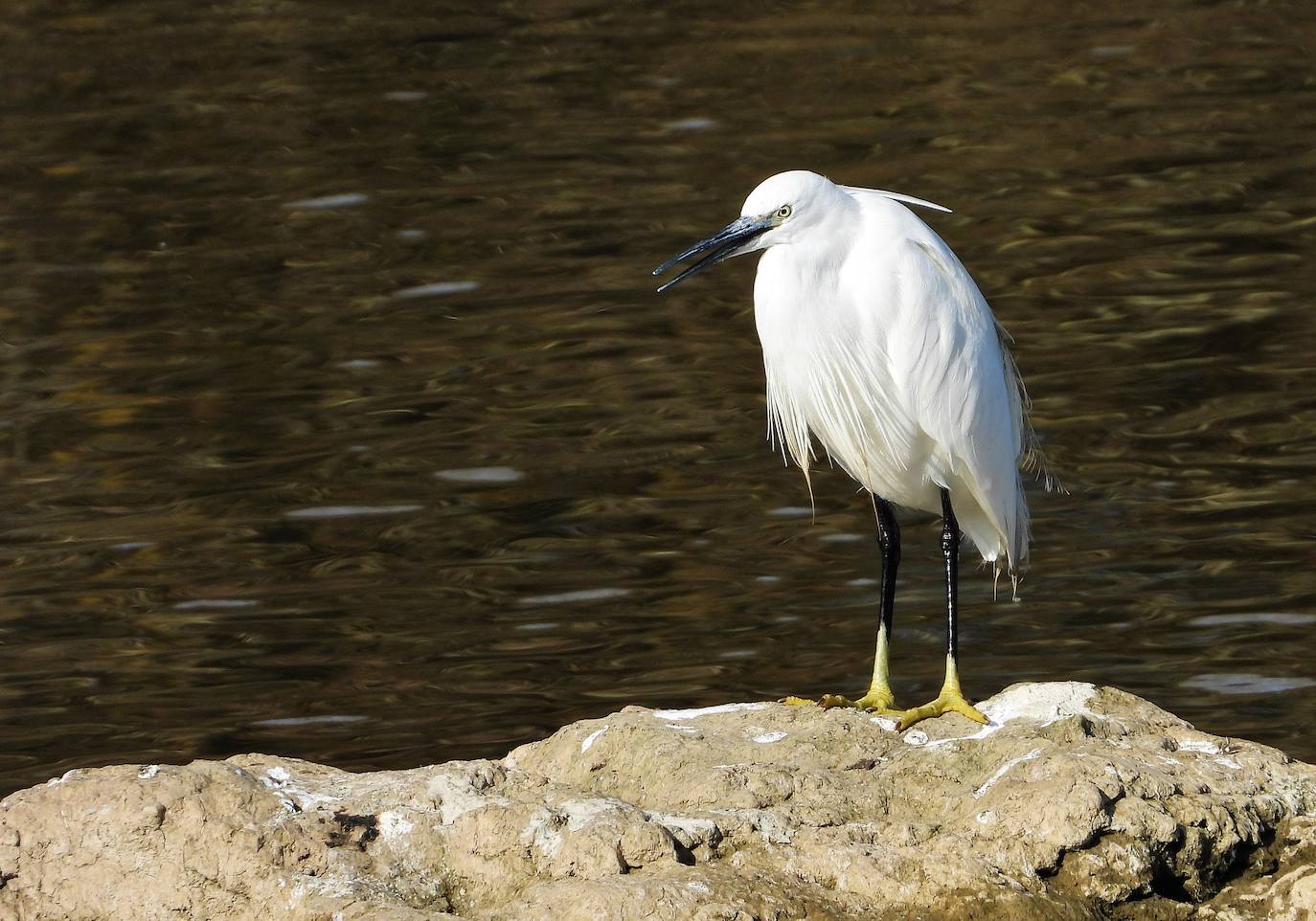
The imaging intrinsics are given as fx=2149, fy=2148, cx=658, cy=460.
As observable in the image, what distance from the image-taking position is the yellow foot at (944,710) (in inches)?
223

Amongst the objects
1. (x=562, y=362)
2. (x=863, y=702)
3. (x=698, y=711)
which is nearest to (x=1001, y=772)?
(x=698, y=711)

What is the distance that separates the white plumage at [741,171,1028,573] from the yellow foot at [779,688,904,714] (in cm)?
69

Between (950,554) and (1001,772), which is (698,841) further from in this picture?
(950,554)

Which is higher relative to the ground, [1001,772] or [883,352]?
[883,352]

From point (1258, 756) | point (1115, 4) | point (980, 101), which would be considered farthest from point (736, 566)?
point (1115, 4)

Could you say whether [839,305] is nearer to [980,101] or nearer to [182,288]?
[182,288]

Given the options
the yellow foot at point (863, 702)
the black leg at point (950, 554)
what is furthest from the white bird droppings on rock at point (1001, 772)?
the black leg at point (950, 554)

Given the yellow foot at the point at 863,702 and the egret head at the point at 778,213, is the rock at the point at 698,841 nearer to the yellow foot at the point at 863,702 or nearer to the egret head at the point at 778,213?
the yellow foot at the point at 863,702

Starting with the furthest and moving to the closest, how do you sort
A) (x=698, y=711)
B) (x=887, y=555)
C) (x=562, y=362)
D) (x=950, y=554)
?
1. (x=562, y=362)
2. (x=887, y=555)
3. (x=950, y=554)
4. (x=698, y=711)

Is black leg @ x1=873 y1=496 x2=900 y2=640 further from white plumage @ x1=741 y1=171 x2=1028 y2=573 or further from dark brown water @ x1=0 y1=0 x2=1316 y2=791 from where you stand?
dark brown water @ x1=0 y1=0 x2=1316 y2=791

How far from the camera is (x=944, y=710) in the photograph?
228 inches

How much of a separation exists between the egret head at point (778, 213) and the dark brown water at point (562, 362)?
2425mm

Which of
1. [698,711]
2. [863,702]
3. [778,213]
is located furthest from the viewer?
[863,702]

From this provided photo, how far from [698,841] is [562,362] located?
726cm
